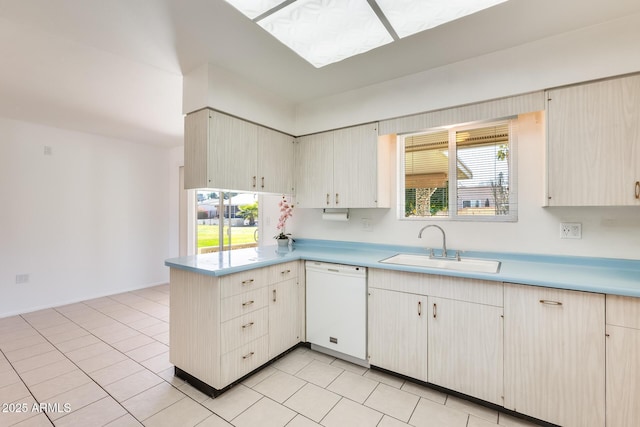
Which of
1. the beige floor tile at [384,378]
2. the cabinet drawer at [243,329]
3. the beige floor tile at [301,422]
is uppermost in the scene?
the cabinet drawer at [243,329]

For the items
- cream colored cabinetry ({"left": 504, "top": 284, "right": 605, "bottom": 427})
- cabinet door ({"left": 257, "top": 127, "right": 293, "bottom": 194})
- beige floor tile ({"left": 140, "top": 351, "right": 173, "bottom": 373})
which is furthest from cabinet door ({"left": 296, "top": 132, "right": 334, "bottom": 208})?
beige floor tile ({"left": 140, "top": 351, "right": 173, "bottom": 373})

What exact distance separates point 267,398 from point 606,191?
2659mm

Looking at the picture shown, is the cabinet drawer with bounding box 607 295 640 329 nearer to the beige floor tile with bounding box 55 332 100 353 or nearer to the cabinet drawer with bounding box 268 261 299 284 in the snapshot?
the cabinet drawer with bounding box 268 261 299 284

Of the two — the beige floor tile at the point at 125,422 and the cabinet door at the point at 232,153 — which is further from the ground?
the cabinet door at the point at 232,153

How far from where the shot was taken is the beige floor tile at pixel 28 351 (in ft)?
8.55

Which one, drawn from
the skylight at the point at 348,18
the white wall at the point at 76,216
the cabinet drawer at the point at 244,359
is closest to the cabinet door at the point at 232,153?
the skylight at the point at 348,18

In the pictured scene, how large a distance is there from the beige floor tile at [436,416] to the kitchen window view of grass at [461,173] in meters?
1.47

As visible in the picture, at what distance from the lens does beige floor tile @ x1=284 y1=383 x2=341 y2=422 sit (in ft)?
6.15

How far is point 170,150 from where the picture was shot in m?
5.37

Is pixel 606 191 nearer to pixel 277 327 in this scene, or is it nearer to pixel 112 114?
pixel 277 327

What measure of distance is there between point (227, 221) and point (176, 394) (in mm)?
3225

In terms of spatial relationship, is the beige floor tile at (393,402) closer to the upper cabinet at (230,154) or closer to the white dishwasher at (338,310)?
the white dishwasher at (338,310)

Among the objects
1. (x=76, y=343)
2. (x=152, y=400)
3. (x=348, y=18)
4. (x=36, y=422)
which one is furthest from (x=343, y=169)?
(x=76, y=343)

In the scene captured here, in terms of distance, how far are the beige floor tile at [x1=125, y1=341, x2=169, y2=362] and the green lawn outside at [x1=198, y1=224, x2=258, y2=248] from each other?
2.05 meters
